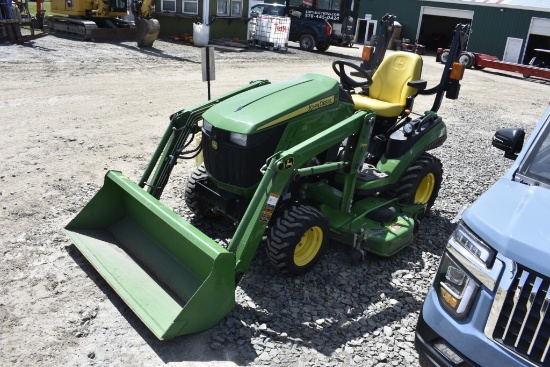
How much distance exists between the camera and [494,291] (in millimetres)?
2482

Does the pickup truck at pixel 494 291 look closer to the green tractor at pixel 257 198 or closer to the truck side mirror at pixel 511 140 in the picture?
the truck side mirror at pixel 511 140

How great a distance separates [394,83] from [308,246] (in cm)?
231

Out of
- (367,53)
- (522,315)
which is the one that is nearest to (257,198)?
(522,315)

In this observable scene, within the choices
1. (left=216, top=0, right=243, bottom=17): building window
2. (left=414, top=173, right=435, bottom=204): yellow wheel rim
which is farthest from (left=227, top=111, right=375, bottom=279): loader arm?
(left=216, top=0, right=243, bottom=17): building window

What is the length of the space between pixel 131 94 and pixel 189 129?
21.8ft

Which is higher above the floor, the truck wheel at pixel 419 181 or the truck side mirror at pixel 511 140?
the truck side mirror at pixel 511 140

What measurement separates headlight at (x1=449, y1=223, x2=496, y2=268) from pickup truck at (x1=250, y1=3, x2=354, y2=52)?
20802 millimetres

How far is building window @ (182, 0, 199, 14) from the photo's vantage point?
21466mm

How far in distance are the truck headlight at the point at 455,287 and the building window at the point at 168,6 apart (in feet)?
70.0

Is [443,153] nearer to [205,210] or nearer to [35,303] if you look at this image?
[205,210]

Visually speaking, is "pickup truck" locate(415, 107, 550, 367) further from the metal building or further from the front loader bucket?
the metal building

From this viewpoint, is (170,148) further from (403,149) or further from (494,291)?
(494,291)

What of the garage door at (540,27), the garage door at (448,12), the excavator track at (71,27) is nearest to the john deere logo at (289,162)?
the excavator track at (71,27)

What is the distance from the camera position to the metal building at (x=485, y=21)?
25297 mm
